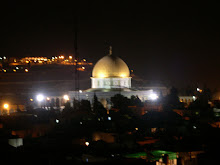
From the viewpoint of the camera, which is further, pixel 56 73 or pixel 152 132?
pixel 56 73

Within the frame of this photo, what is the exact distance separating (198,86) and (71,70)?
4035cm

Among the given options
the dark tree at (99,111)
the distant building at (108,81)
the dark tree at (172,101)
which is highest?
the distant building at (108,81)

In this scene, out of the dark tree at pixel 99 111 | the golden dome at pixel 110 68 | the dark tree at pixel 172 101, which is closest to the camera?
the dark tree at pixel 99 111

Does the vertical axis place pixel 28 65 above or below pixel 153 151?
above

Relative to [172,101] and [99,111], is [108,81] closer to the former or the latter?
[172,101]

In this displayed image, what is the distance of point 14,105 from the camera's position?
6525 centimetres

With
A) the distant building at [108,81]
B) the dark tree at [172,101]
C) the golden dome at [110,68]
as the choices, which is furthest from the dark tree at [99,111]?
the dark tree at [172,101]

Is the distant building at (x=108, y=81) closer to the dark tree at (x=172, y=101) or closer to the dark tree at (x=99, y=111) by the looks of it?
the dark tree at (x=99, y=111)

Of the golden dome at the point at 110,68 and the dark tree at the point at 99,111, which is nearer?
the dark tree at the point at 99,111

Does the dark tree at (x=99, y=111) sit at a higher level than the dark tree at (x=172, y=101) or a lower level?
lower

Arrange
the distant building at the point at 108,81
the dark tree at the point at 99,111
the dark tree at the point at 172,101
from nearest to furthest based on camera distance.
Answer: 1. the dark tree at the point at 99,111
2. the dark tree at the point at 172,101
3. the distant building at the point at 108,81

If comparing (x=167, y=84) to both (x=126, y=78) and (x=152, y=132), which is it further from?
(x=152, y=132)

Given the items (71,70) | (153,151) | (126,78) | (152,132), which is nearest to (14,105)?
(126,78)

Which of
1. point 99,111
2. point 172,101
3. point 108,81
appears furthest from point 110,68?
point 99,111
